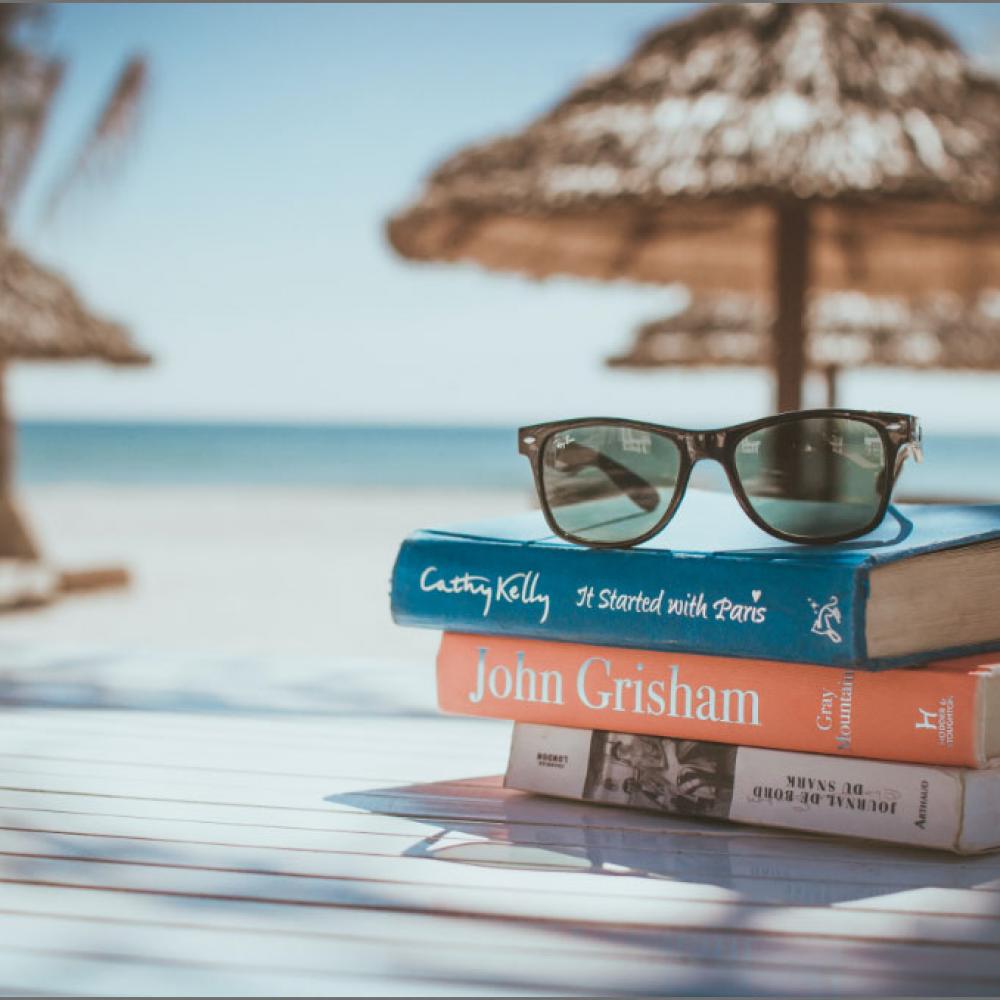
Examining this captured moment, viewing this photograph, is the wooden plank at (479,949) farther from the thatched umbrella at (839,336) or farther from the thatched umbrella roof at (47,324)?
the thatched umbrella at (839,336)

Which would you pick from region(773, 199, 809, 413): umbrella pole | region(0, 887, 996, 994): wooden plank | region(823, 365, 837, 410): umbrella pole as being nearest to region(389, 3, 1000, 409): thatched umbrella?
region(773, 199, 809, 413): umbrella pole

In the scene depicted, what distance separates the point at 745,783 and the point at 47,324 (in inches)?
228

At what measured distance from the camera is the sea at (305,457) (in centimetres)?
2538

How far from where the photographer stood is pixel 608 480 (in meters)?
1.11

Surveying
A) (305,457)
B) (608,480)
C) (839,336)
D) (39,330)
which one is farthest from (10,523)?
(305,457)

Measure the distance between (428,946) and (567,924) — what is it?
9 cm

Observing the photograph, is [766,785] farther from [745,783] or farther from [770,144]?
[770,144]

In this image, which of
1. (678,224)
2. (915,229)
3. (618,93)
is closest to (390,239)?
(618,93)

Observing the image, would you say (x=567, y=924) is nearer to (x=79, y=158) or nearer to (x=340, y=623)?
(x=340, y=623)

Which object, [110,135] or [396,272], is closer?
[110,135]

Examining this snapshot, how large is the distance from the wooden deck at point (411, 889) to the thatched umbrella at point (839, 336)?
7349 millimetres

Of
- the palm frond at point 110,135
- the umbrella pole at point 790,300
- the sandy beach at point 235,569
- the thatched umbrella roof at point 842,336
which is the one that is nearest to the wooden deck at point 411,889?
Result: the sandy beach at point 235,569

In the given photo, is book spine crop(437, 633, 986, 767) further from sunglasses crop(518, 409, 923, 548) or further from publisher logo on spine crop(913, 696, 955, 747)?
sunglasses crop(518, 409, 923, 548)

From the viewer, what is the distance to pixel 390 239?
3775 millimetres
